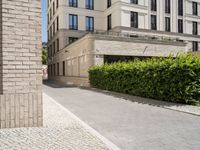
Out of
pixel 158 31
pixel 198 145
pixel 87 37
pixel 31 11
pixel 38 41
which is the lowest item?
pixel 198 145

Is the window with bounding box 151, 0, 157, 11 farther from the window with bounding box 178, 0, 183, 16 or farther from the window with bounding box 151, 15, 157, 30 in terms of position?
the window with bounding box 178, 0, 183, 16

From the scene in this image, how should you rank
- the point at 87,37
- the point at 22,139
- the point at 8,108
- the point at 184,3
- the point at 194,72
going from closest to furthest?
the point at 22,139
the point at 8,108
the point at 194,72
the point at 87,37
the point at 184,3

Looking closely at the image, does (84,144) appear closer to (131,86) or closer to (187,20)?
(131,86)

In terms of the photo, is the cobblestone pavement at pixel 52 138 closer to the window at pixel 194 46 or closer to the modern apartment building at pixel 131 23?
the modern apartment building at pixel 131 23

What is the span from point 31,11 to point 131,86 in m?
10.1

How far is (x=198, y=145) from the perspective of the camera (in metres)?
5.28

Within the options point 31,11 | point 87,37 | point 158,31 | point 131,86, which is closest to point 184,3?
point 158,31

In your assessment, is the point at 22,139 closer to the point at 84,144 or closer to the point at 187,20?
the point at 84,144

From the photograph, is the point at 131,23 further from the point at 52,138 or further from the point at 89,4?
the point at 52,138

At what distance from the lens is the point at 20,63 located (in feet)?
21.0

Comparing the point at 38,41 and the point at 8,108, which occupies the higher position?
the point at 38,41

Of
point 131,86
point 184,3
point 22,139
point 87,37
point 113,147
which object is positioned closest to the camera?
point 113,147

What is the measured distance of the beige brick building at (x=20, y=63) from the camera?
6.21 meters

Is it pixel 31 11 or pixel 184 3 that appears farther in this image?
pixel 184 3
